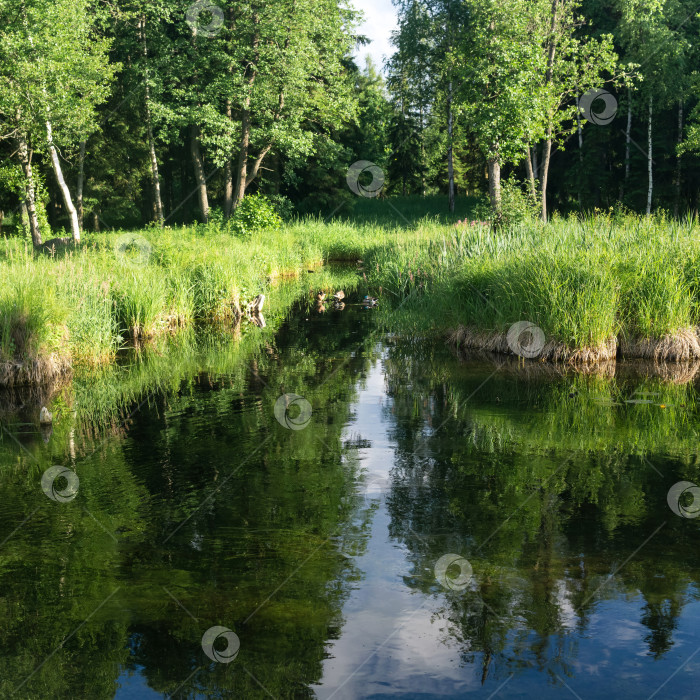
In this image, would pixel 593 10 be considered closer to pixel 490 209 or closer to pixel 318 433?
pixel 490 209

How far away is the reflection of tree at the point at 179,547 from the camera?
12.2 feet

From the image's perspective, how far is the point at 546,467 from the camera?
→ 6422 millimetres

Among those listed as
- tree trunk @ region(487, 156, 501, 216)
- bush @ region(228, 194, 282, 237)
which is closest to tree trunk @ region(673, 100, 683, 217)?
tree trunk @ region(487, 156, 501, 216)

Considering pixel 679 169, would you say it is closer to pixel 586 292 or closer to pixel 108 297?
pixel 586 292

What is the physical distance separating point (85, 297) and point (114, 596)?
7.54m

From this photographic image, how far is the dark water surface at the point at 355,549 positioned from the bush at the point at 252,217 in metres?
17.8

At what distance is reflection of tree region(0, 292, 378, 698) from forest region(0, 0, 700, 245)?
1163 cm

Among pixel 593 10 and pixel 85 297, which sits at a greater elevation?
pixel 593 10

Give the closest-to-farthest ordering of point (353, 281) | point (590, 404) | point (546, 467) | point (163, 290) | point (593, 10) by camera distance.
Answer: point (546, 467) < point (590, 404) < point (163, 290) < point (353, 281) < point (593, 10)

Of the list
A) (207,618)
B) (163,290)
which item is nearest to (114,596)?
(207,618)

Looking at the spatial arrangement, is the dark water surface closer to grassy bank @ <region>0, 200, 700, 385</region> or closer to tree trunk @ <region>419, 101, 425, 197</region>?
grassy bank @ <region>0, 200, 700, 385</region>

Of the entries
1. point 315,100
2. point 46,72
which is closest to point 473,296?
point 46,72

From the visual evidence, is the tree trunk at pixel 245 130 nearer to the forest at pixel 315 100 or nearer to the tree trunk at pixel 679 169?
the forest at pixel 315 100

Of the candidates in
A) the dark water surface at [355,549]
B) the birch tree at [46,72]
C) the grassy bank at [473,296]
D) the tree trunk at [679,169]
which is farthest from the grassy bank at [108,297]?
the tree trunk at [679,169]
